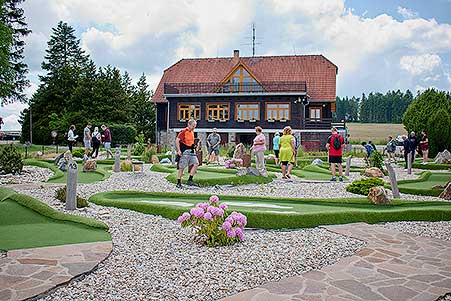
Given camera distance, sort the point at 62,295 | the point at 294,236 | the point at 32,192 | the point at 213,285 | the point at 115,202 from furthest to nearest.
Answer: the point at 32,192, the point at 115,202, the point at 294,236, the point at 213,285, the point at 62,295

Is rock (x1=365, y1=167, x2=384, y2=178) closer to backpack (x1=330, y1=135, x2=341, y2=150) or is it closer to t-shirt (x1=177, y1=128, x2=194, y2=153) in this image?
backpack (x1=330, y1=135, x2=341, y2=150)

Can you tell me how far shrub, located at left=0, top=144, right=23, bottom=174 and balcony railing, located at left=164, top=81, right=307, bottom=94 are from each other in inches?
1009

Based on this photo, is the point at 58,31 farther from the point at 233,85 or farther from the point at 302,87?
the point at 302,87

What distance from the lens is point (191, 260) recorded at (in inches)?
225

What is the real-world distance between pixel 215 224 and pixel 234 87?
110 ft

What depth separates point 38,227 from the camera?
700 centimetres

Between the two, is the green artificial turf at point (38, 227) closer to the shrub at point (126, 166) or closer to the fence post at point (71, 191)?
the fence post at point (71, 191)

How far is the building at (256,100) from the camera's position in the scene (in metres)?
38.2

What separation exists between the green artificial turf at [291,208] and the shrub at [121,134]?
32.3m

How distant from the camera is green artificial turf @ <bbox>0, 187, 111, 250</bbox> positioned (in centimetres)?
625

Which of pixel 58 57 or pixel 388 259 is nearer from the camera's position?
pixel 388 259

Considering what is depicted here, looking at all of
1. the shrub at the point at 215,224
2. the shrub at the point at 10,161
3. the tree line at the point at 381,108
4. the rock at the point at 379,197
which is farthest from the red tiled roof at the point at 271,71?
the tree line at the point at 381,108

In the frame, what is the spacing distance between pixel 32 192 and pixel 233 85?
Answer: 29976 millimetres

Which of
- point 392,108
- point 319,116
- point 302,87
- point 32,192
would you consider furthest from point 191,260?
point 392,108
